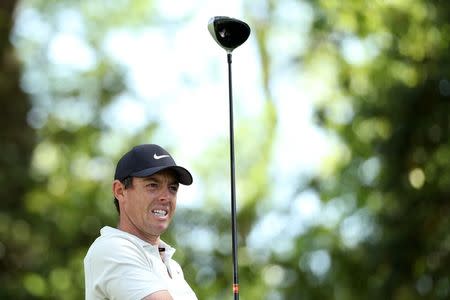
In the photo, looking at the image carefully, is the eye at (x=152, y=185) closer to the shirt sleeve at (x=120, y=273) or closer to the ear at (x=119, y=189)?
the ear at (x=119, y=189)

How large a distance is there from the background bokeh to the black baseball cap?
8.66 metres

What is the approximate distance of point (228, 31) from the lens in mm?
4328

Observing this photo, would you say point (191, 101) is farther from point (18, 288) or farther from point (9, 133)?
point (18, 288)

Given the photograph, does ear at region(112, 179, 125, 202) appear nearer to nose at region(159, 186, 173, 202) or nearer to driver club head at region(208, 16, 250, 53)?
nose at region(159, 186, 173, 202)

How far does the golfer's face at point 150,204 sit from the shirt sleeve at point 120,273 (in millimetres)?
182

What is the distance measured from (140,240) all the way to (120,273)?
0.22 m

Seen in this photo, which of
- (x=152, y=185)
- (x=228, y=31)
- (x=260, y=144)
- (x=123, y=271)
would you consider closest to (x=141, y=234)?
(x=152, y=185)

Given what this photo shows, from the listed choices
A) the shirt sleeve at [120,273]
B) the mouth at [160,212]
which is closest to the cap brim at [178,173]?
the mouth at [160,212]

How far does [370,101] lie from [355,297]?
2559mm

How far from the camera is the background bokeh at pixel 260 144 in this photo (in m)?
12.7

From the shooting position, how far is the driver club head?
430 centimetres

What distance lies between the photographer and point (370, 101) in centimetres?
1312

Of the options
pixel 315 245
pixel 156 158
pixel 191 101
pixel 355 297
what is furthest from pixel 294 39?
pixel 156 158

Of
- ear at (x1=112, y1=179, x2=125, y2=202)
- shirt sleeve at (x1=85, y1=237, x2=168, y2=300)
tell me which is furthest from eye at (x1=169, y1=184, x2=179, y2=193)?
shirt sleeve at (x1=85, y1=237, x2=168, y2=300)
